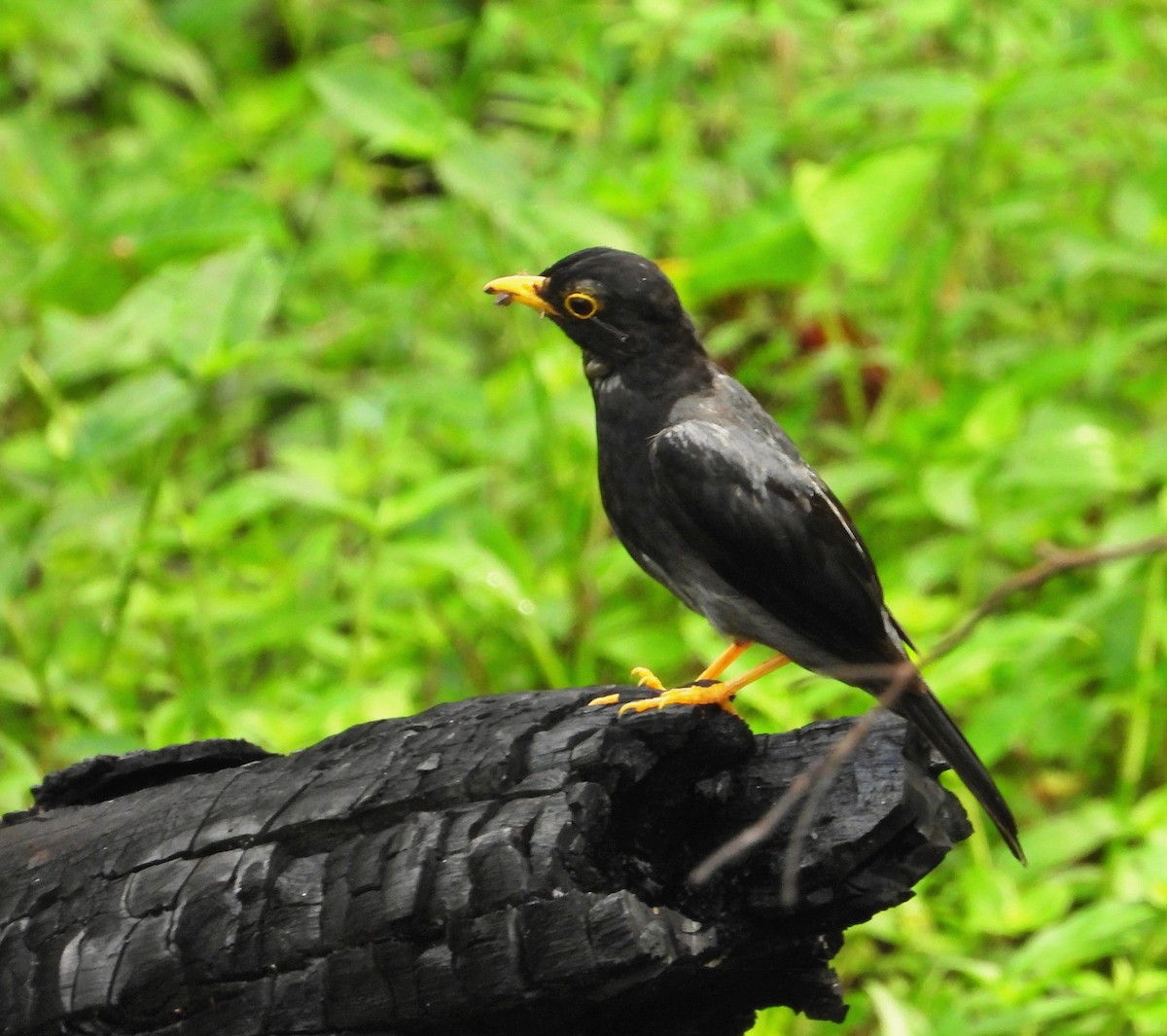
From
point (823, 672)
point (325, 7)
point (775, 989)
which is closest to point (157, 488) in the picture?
point (823, 672)

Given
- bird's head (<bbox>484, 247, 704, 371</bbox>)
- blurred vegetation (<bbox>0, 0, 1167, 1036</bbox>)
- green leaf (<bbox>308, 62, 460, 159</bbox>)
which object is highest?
green leaf (<bbox>308, 62, 460, 159</bbox>)

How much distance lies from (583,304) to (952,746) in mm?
1081

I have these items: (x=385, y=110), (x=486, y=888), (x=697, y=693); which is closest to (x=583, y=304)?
(x=697, y=693)

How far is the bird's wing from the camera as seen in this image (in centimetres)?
278

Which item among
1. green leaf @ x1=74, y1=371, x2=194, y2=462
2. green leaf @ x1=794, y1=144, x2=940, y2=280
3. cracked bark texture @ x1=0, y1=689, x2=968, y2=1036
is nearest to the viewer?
cracked bark texture @ x1=0, y1=689, x2=968, y2=1036

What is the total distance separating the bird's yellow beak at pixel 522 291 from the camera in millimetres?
3133

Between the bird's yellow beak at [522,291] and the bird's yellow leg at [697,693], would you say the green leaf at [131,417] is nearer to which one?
the bird's yellow beak at [522,291]

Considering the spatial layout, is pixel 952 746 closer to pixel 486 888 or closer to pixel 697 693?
pixel 697 693

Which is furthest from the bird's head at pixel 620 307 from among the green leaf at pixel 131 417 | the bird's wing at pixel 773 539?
the green leaf at pixel 131 417

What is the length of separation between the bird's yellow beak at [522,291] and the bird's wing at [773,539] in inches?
17.7

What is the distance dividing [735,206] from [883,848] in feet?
14.4

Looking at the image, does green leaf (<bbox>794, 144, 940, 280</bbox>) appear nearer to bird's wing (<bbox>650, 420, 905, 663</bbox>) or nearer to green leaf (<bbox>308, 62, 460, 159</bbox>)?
green leaf (<bbox>308, 62, 460, 159</bbox>)

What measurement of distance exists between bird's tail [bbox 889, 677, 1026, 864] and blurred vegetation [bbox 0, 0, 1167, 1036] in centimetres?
54

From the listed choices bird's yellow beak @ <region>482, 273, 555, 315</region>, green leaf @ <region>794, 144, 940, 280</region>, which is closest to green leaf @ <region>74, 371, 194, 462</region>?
bird's yellow beak @ <region>482, 273, 555, 315</region>
